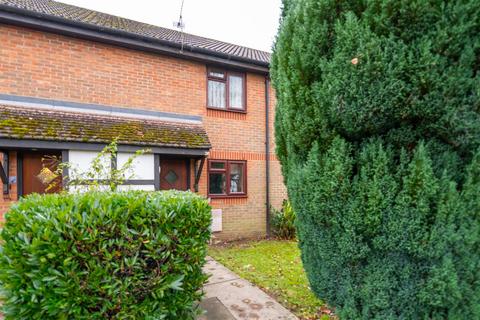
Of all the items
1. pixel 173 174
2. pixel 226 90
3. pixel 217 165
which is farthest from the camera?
pixel 226 90

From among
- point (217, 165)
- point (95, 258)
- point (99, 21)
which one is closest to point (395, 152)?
point (95, 258)

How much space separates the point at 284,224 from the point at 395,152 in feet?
20.0

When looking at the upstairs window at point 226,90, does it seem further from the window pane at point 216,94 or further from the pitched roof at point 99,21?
the pitched roof at point 99,21

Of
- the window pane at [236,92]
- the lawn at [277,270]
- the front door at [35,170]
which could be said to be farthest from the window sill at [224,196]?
the front door at [35,170]

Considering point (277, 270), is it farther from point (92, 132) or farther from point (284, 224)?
point (92, 132)

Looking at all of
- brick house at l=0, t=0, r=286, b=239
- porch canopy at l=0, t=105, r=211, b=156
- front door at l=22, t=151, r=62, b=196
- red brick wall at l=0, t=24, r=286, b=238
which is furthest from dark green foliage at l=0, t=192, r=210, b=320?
red brick wall at l=0, t=24, r=286, b=238

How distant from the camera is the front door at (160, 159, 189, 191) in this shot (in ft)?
23.6

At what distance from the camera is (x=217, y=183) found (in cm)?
784

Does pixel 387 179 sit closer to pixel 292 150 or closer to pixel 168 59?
pixel 292 150

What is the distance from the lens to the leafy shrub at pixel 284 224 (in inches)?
319

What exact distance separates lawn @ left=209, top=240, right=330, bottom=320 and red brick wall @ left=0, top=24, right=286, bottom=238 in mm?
1141

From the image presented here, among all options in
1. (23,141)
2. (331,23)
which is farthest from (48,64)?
(331,23)

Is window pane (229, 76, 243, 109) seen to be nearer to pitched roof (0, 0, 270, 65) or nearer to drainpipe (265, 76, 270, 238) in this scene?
pitched roof (0, 0, 270, 65)

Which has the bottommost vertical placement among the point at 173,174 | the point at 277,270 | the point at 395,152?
the point at 277,270
